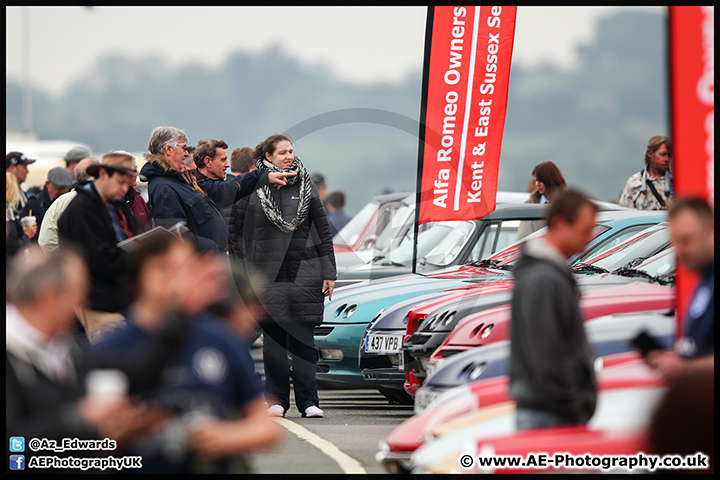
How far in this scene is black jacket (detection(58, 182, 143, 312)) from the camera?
20.5ft

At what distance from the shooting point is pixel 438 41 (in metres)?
9.61

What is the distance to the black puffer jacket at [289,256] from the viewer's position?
8492 mm

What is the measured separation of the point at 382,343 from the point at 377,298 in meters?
1.06

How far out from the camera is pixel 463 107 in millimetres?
9648

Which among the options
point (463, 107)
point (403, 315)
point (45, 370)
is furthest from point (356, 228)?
point (45, 370)

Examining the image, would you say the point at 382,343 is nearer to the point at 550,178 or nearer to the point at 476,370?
the point at 476,370

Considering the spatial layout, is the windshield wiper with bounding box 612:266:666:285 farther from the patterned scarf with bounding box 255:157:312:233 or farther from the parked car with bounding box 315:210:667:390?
the patterned scarf with bounding box 255:157:312:233

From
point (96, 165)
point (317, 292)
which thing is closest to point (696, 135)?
point (96, 165)

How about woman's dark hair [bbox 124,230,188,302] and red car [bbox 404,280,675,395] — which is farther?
red car [bbox 404,280,675,395]

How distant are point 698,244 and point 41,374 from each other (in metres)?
2.94

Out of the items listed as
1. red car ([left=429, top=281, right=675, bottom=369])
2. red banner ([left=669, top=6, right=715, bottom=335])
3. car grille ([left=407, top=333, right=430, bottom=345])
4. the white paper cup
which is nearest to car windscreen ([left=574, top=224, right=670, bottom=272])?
red car ([left=429, top=281, right=675, bottom=369])

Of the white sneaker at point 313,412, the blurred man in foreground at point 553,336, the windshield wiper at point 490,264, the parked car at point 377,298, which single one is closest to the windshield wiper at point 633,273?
the parked car at point 377,298

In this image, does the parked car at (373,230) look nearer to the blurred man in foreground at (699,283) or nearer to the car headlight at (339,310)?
the car headlight at (339,310)

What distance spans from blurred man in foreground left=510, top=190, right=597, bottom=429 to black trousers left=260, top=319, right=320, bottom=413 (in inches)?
163
